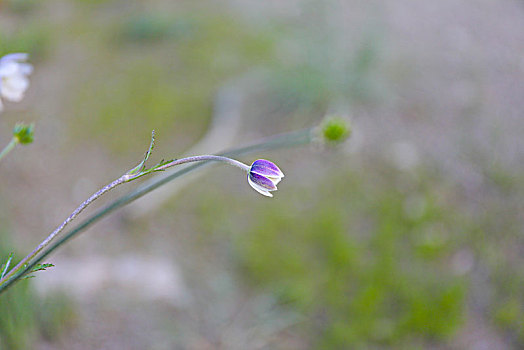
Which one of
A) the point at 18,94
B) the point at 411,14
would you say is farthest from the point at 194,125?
the point at 411,14

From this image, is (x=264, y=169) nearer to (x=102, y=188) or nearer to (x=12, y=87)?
(x=102, y=188)

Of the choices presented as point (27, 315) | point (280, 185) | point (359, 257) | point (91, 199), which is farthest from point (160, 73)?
point (91, 199)

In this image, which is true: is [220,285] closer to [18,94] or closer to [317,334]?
[317,334]

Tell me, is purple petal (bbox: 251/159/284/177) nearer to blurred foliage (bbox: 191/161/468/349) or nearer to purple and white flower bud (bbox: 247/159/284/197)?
purple and white flower bud (bbox: 247/159/284/197)

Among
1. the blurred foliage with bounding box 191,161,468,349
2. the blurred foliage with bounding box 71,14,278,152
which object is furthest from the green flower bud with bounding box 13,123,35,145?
the blurred foliage with bounding box 71,14,278,152

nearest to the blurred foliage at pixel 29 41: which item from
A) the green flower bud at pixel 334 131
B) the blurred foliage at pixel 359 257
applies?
the blurred foliage at pixel 359 257

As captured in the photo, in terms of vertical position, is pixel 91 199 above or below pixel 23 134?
below

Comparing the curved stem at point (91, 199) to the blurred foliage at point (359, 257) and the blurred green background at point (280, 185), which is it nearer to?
the blurred green background at point (280, 185)
